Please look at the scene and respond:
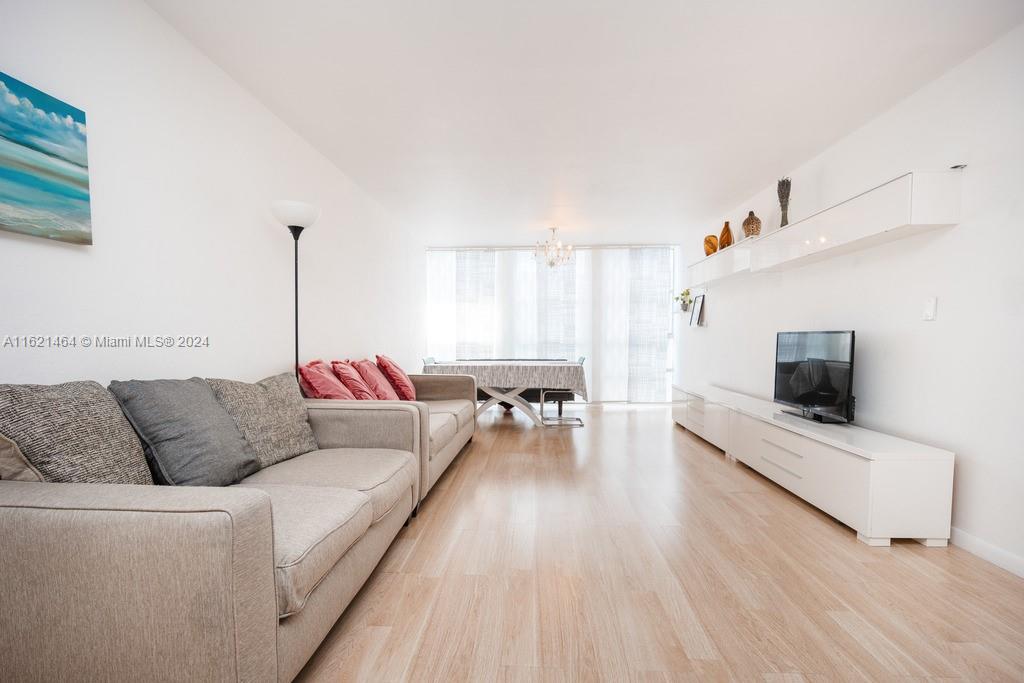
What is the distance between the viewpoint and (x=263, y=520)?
41.8 inches

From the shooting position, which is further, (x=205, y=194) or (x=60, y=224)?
Answer: (x=205, y=194)

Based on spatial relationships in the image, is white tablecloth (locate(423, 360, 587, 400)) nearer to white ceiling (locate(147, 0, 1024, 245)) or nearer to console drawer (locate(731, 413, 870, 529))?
console drawer (locate(731, 413, 870, 529))

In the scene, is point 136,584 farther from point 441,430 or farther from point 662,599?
point 441,430

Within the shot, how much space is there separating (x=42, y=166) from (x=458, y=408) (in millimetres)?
2785

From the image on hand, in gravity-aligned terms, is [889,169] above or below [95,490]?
above

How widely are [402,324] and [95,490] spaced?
15.2ft

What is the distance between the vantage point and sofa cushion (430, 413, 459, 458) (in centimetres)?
283

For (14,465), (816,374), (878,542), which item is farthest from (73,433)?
(816,374)

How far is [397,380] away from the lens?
383cm

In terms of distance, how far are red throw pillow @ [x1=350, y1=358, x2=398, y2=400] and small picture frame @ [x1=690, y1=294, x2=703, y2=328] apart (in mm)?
3950

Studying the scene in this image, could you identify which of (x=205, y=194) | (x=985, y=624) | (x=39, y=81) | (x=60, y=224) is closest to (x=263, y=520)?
(x=60, y=224)

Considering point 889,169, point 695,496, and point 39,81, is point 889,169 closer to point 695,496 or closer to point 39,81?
point 695,496

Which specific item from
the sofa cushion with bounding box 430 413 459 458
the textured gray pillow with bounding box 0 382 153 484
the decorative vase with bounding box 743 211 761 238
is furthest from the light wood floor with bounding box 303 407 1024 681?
the decorative vase with bounding box 743 211 761 238

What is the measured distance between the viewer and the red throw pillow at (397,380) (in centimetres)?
380
